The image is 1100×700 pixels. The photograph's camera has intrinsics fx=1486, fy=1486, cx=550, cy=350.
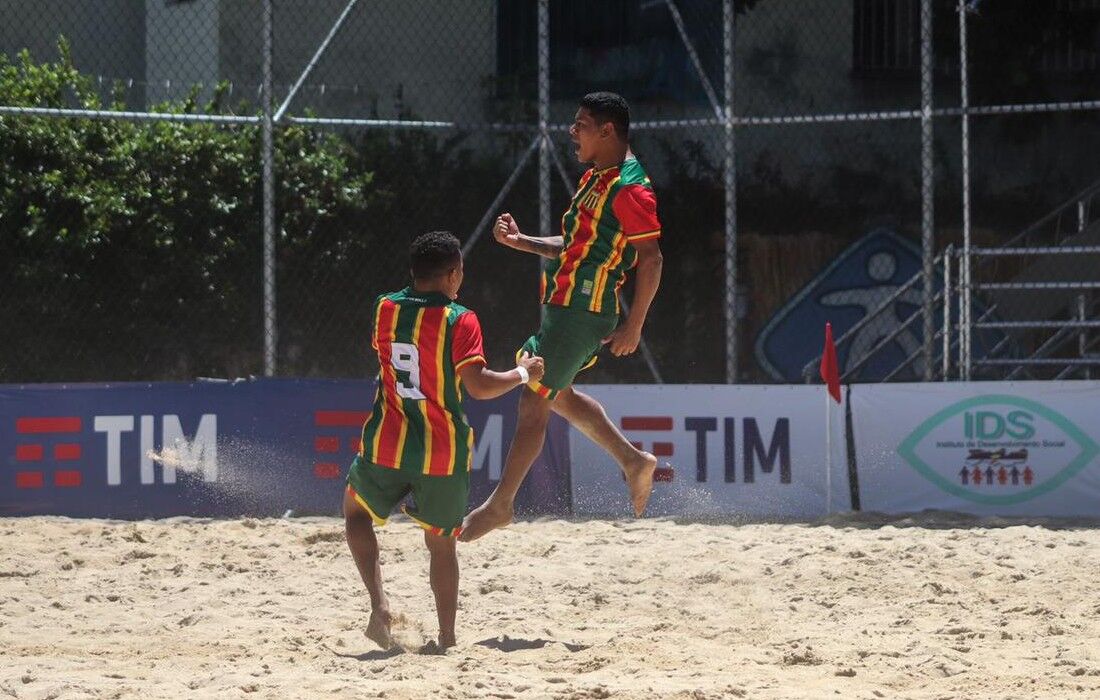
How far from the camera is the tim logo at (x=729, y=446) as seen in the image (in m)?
9.31

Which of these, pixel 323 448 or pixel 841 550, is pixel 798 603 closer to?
pixel 841 550

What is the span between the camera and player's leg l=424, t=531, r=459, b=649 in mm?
5430

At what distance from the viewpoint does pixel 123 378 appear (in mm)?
10461

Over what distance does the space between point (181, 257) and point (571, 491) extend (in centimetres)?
346

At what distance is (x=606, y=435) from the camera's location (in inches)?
253

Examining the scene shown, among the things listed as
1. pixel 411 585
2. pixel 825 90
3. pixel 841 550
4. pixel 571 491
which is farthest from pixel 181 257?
pixel 825 90

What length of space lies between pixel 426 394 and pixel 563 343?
99 centimetres

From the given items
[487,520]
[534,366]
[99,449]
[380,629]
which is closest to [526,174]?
[99,449]

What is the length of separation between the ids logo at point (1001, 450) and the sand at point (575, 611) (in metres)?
0.45

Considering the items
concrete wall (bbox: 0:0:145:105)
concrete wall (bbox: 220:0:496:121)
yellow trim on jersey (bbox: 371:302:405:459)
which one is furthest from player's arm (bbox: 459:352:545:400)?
concrete wall (bbox: 0:0:145:105)

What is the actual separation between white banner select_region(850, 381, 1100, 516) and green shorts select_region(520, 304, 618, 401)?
3705 mm

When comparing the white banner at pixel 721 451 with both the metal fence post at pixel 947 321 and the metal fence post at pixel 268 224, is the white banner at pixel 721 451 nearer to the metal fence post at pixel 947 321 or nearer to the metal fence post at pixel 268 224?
the metal fence post at pixel 947 321

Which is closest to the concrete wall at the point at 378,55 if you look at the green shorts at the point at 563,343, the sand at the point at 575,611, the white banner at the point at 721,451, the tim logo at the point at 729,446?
the white banner at the point at 721,451

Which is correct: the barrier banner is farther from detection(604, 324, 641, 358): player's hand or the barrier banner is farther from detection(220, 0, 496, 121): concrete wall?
detection(220, 0, 496, 121): concrete wall
